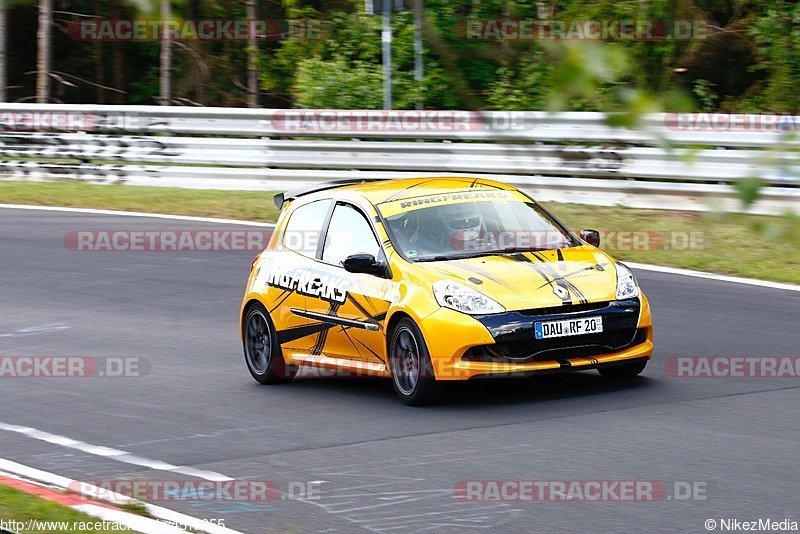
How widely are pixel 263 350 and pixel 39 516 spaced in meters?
4.09

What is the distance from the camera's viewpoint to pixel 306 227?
31.9 ft

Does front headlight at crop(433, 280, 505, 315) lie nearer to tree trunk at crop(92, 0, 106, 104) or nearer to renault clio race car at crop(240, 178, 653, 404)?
renault clio race car at crop(240, 178, 653, 404)

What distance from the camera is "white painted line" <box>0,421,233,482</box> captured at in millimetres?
6863

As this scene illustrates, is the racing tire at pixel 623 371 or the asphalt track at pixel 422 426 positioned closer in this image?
the asphalt track at pixel 422 426

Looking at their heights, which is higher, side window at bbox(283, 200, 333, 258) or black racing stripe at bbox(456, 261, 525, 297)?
side window at bbox(283, 200, 333, 258)

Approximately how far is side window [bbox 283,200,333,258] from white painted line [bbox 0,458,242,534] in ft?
9.60

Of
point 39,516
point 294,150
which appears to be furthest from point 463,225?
point 294,150
